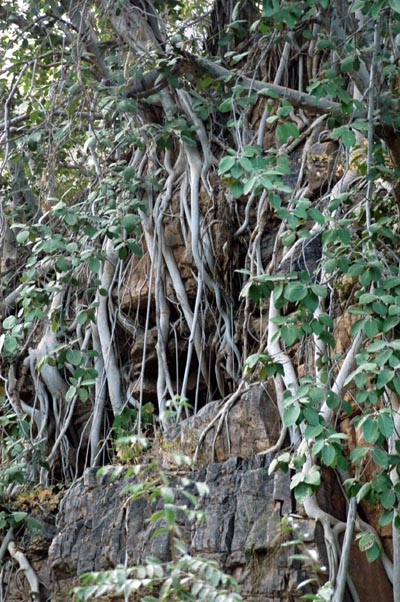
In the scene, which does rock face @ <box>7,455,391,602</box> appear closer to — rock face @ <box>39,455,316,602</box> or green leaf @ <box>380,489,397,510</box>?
rock face @ <box>39,455,316,602</box>

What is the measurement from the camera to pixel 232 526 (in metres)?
3.69

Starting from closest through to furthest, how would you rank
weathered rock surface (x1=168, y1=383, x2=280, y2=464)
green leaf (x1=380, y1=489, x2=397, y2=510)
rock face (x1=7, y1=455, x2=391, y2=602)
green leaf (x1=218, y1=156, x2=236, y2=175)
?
green leaf (x1=380, y1=489, x2=397, y2=510) → green leaf (x1=218, y1=156, x2=236, y2=175) → rock face (x1=7, y1=455, x2=391, y2=602) → weathered rock surface (x1=168, y1=383, x2=280, y2=464)

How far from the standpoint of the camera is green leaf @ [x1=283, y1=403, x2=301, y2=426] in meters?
3.28

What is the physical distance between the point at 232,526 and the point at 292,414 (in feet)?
2.06

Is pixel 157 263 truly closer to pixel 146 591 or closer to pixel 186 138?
pixel 186 138

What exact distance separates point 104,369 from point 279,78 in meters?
1.72

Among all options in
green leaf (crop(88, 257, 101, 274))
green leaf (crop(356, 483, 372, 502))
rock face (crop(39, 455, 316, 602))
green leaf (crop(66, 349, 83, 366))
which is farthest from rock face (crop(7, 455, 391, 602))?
green leaf (crop(88, 257, 101, 274))

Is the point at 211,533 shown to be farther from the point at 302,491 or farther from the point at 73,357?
the point at 73,357

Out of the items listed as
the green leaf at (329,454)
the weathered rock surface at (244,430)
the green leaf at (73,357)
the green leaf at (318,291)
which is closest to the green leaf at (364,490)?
the green leaf at (329,454)

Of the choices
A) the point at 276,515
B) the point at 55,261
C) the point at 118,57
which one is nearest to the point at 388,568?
the point at 276,515

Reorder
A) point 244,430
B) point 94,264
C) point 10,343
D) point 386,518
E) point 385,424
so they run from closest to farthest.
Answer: point 385,424 → point 386,518 → point 244,430 → point 10,343 → point 94,264

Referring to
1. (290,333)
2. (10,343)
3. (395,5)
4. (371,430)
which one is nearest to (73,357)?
(10,343)

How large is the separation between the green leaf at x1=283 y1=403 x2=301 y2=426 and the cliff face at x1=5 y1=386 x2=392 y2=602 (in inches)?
13.8

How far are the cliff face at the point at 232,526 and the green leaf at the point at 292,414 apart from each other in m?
0.35
